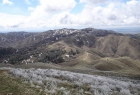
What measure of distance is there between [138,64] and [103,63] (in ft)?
132

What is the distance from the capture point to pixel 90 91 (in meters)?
20.5

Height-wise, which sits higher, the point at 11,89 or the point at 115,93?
the point at 11,89

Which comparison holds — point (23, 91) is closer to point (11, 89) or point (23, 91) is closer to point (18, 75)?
point (11, 89)

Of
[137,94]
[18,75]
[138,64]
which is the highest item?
[18,75]

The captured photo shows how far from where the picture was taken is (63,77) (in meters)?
29.6

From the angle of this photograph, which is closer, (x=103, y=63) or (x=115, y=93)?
(x=115, y=93)

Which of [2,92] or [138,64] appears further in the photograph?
[138,64]

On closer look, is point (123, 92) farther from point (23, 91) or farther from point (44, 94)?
point (23, 91)

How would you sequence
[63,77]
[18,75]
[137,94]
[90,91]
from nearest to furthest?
[90,91] < [137,94] < [18,75] < [63,77]

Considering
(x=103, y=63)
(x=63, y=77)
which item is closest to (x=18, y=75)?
(x=63, y=77)

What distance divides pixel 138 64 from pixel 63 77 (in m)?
126

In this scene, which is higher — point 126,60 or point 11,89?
point 11,89

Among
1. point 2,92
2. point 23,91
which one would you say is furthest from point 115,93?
point 2,92

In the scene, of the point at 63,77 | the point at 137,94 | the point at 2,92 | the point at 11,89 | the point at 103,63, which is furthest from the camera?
the point at 103,63
